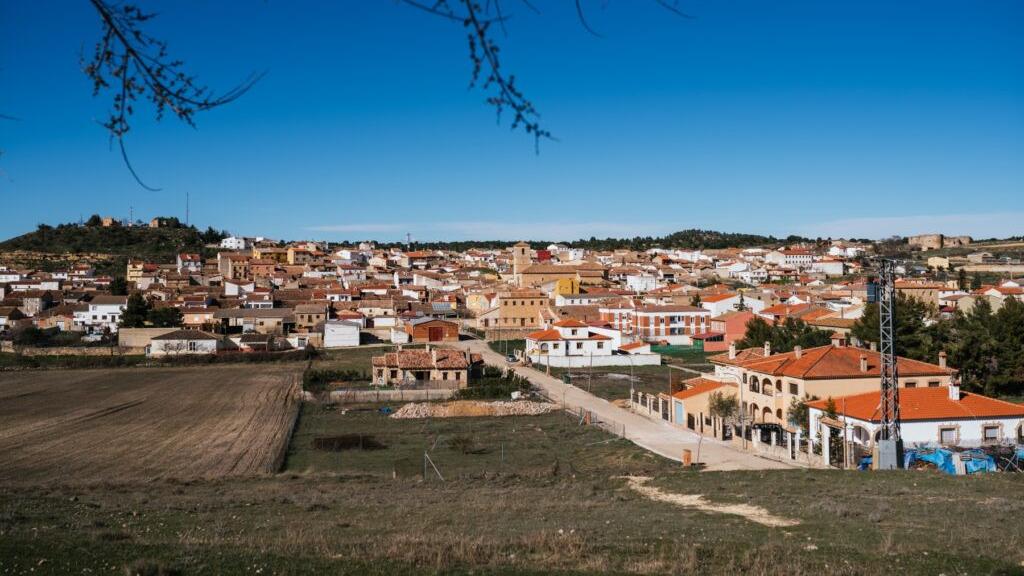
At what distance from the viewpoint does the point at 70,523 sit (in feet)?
40.9

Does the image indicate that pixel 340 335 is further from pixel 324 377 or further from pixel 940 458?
pixel 940 458

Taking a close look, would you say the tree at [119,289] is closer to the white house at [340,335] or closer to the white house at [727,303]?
the white house at [340,335]

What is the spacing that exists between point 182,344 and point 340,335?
12034mm

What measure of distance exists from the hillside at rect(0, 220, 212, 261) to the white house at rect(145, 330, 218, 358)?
77662 millimetres

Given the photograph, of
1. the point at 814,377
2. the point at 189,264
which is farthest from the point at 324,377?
the point at 189,264

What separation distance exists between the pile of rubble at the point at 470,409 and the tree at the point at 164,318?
38022 mm

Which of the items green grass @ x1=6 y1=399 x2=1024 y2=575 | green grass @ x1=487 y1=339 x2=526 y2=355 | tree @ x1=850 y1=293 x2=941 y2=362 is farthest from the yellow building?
green grass @ x1=6 y1=399 x2=1024 y2=575

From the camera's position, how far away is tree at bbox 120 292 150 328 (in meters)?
63.4

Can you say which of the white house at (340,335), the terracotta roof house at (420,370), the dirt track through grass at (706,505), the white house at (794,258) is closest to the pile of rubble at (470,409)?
the terracotta roof house at (420,370)

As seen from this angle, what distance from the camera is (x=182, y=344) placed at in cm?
5766

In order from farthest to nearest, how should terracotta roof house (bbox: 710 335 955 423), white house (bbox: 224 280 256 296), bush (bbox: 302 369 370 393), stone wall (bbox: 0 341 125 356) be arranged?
white house (bbox: 224 280 256 296)
stone wall (bbox: 0 341 125 356)
bush (bbox: 302 369 370 393)
terracotta roof house (bbox: 710 335 955 423)

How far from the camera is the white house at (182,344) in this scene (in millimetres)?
57281

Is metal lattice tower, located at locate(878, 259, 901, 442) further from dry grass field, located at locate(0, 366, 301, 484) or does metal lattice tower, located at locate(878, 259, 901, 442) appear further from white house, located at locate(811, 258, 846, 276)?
white house, located at locate(811, 258, 846, 276)

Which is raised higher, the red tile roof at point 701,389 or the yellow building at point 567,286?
the yellow building at point 567,286
